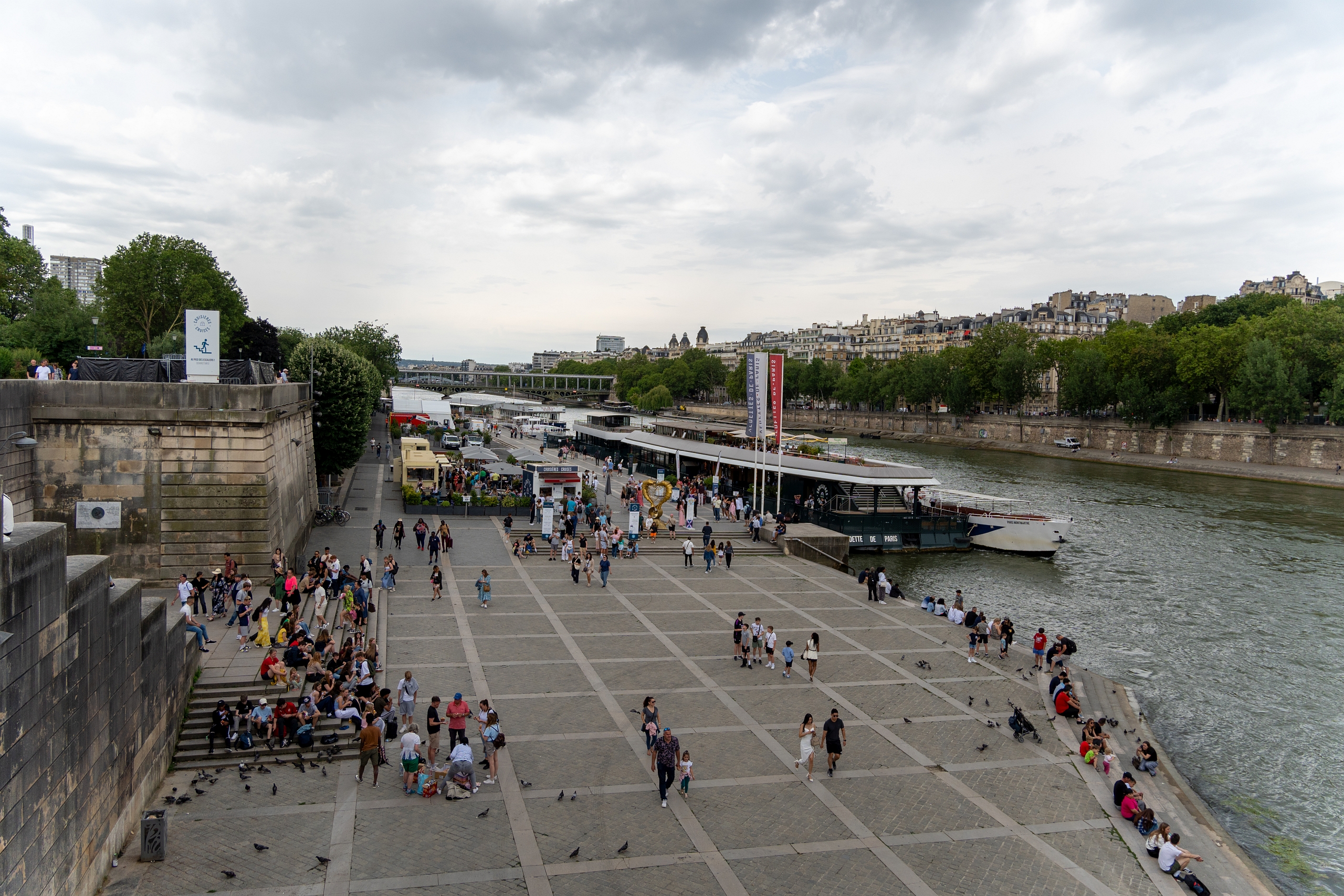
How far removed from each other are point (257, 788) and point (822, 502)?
32523 millimetres

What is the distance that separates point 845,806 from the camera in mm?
13562

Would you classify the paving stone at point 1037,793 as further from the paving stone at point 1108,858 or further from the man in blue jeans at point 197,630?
the man in blue jeans at point 197,630

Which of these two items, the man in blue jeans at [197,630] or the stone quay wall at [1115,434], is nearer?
the man in blue jeans at [197,630]

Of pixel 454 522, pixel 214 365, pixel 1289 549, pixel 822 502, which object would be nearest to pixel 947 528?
pixel 822 502

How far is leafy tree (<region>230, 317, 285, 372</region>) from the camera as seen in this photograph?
69.4 m

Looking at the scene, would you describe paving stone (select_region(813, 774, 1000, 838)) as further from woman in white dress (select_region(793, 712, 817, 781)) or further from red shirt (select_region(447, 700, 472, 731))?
red shirt (select_region(447, 700, 472, 731))

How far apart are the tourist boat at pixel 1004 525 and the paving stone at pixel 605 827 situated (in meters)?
32.3

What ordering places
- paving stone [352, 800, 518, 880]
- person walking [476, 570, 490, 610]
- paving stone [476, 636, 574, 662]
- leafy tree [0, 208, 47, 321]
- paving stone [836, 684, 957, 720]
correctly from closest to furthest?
paving stone [352, 800, 518, 880], paving stone [836, 684, 957, 720], paving stone [476, 636, 574, 662], person walking [476, 570, 490, 610], leafy tree [0, 208, 47, 321]

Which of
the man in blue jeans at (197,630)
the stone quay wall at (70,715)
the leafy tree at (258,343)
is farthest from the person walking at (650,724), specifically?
the leafy tree at (258,343)

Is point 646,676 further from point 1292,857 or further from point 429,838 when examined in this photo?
point 1292,857

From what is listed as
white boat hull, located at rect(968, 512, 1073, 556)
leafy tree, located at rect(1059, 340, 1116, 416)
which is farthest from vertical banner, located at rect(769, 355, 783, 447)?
leafy tree, located at rect(1059, 340, 1116, 416)

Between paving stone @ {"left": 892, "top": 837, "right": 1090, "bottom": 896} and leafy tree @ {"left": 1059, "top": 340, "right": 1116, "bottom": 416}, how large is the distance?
89.5 meters

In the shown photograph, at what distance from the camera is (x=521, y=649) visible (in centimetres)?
2066

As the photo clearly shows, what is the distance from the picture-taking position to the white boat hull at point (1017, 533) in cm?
4059
